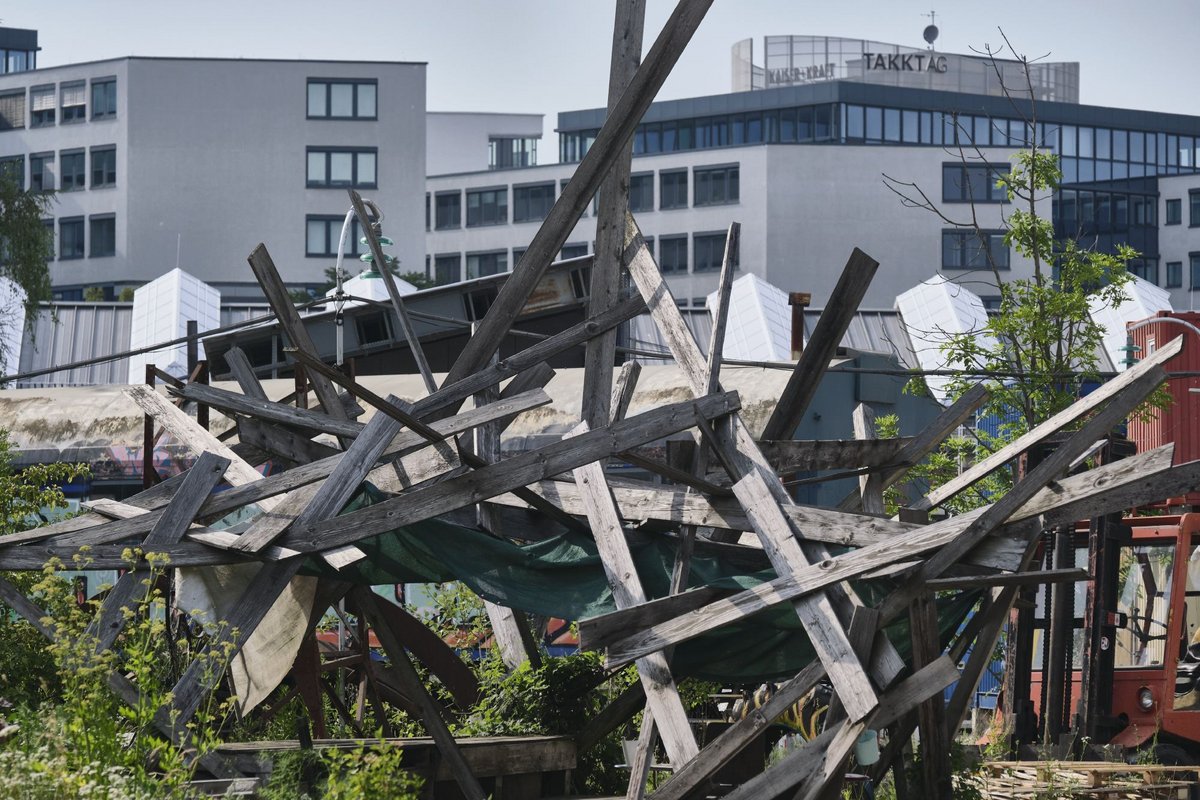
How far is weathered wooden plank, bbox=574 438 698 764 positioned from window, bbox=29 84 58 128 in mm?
69298

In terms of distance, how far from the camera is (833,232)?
79562 mm

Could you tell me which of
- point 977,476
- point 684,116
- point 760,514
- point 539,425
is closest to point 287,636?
point 760,514

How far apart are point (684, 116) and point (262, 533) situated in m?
78.1

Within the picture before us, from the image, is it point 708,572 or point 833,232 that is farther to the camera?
point 833,232

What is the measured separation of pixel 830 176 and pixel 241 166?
92.7 feet

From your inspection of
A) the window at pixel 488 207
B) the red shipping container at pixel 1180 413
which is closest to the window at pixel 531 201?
the window at pixel 488 207

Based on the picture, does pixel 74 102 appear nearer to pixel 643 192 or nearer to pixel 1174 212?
pixel 643 192

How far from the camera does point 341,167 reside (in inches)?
2835

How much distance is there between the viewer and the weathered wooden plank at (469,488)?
10641mm

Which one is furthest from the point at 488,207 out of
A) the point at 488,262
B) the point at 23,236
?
the point at 23,236

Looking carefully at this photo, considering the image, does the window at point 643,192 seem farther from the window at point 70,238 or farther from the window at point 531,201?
the window at point 70,238

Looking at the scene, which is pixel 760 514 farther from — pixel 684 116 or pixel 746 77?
pixel 746 77

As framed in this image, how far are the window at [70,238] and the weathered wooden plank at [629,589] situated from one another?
66.2m

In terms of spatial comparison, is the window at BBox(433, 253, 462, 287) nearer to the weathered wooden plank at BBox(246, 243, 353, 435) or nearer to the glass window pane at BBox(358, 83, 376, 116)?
the glass window pane at BBox(358, 83, 376, 116)
